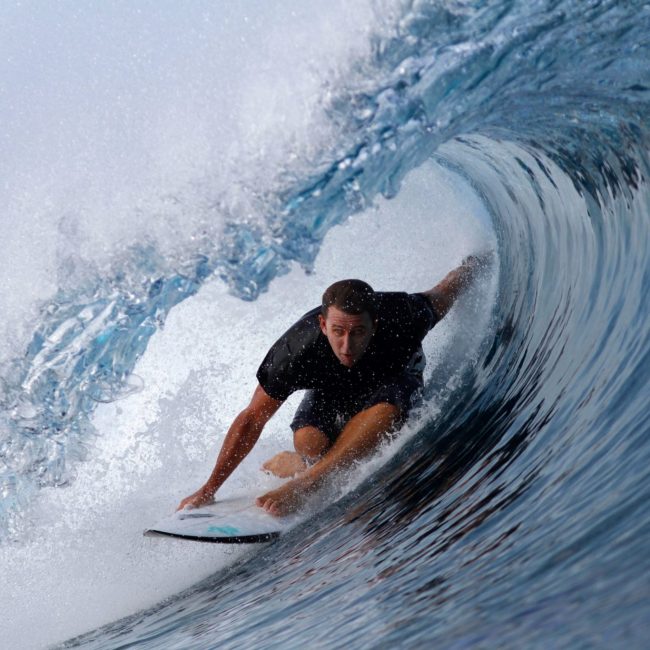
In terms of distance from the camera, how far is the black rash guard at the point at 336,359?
386 cm

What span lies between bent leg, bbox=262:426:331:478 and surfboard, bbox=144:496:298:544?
1.44 ft

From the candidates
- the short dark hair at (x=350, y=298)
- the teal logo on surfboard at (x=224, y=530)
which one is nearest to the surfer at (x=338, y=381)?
the short dark hair at (x=350, y=298)

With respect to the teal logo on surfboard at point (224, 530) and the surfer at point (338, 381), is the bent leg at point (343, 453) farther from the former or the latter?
the teal logo on surfboard at point (224, 530)

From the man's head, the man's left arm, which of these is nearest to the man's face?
the man's head

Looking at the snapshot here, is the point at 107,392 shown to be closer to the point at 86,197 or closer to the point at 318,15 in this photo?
the point at 86,197

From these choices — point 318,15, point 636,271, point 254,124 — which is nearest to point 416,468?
point 636,271

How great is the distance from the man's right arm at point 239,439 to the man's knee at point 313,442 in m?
0.28

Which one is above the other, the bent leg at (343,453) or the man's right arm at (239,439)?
the man's right arm at (239,439)

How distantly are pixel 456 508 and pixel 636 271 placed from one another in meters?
1.26

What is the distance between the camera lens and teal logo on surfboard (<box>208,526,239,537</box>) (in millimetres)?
3543

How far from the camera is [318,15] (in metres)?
3.43

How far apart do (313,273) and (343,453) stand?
785mm

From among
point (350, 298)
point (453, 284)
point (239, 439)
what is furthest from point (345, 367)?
point (453, 284)

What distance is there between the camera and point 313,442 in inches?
164
